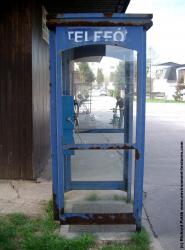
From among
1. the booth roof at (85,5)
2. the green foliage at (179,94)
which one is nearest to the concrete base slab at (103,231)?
the booth roof at (85,5)

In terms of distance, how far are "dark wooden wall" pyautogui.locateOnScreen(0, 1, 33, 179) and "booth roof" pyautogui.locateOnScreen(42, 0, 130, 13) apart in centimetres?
123

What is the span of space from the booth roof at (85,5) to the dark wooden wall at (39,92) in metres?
0.72

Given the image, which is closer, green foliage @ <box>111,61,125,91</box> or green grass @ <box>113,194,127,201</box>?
green foliage @ <box>111,61,125,91</box>

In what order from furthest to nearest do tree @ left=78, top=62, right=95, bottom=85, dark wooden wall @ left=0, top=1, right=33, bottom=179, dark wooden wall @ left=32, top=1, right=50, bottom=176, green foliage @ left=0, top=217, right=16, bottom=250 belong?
dark wooden wall @ left=32, top=1, right=50, bottom=176 < dark wooden wall @ left=0, top=1, right=33, bottom=179 < tree @ left=78, top=62, right=95, bottom=85 < green foliage @ left=0, top=217, right=16, bottom=250

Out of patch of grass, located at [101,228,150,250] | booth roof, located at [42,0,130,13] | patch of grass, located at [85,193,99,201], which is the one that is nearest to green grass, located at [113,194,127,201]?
patch of grass, located at [85,193,99,201]

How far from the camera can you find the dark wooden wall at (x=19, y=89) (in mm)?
7121

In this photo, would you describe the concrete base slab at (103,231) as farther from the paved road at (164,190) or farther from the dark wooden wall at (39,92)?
the dark wooden wall at (39,92)

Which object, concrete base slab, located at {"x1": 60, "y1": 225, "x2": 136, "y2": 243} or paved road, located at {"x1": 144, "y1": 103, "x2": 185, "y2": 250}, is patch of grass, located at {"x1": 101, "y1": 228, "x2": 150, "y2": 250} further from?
paved road, located at {"x1": 144, "y1": 103, "x2": 185, "y2": 250}

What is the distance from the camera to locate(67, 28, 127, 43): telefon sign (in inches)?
183

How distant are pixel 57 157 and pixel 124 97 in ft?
4.09

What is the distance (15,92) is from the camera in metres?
7.25

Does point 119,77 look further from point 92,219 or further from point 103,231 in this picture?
point 103,231

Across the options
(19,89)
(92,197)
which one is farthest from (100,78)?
(19,89)

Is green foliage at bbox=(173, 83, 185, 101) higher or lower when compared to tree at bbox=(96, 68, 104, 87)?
lower
